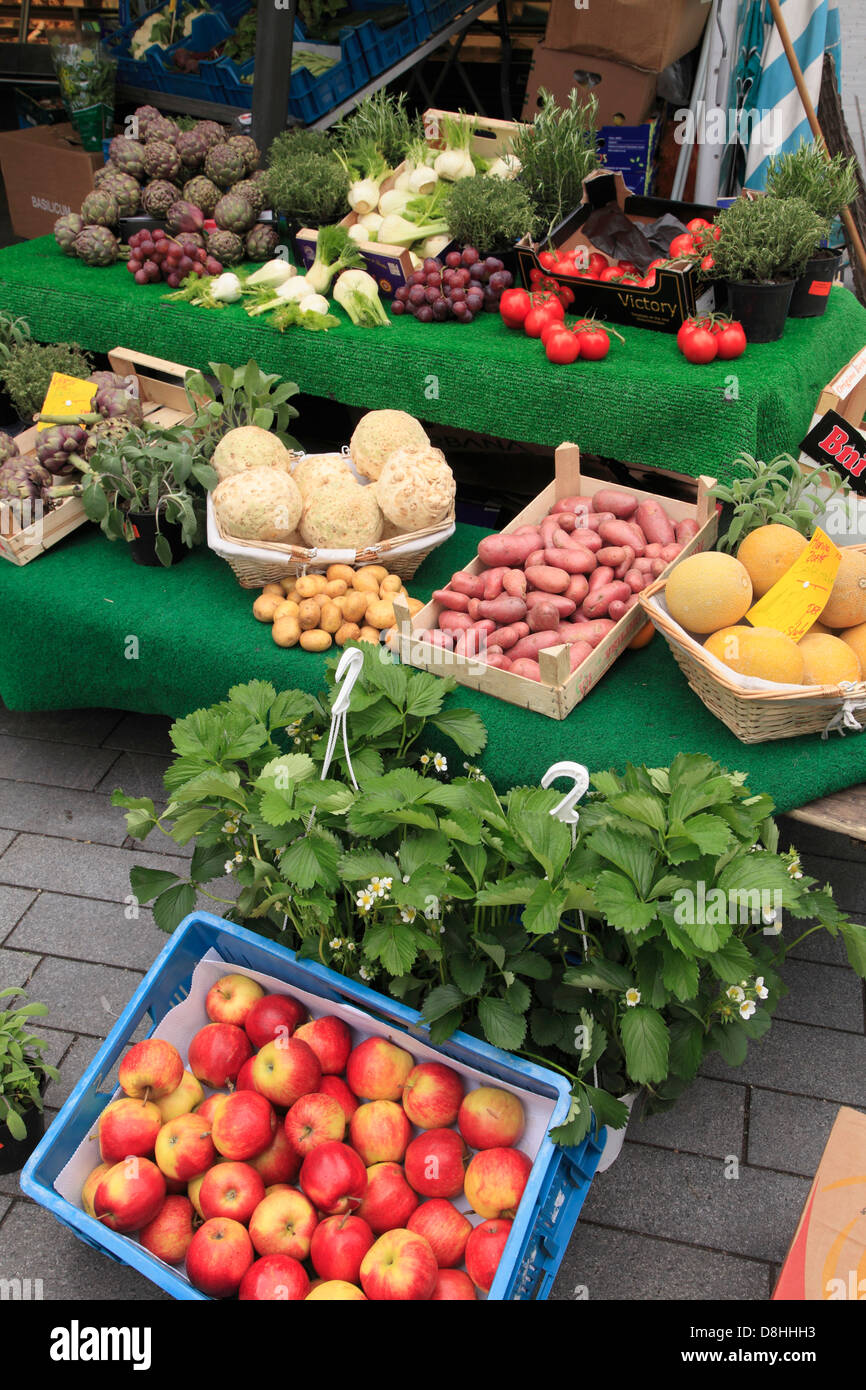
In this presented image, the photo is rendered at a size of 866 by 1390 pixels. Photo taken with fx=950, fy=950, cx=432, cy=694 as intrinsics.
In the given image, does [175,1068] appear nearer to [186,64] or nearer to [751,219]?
[751,219]

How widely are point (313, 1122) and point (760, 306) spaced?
255 cm

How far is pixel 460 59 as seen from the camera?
627cm

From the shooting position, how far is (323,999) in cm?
181

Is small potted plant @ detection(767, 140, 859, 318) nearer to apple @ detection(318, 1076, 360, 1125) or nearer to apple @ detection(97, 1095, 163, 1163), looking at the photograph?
apple @ detection(318, 1076, 360, 1125)

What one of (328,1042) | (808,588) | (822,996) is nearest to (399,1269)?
(328,1042)

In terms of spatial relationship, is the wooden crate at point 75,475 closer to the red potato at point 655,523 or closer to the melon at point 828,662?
the red potato at point 655,523

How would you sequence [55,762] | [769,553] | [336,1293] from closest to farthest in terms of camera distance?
1. [336,1293]
2. [769,553]
3. [55,762]

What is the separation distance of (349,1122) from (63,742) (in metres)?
2.07

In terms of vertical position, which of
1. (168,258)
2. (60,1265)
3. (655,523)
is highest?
(168,258)

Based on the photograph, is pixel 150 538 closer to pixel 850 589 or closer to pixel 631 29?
pixel 850 589

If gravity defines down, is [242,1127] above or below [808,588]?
below

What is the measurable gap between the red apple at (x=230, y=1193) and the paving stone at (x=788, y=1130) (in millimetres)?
1130

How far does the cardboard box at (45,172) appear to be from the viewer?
16.4 feet
